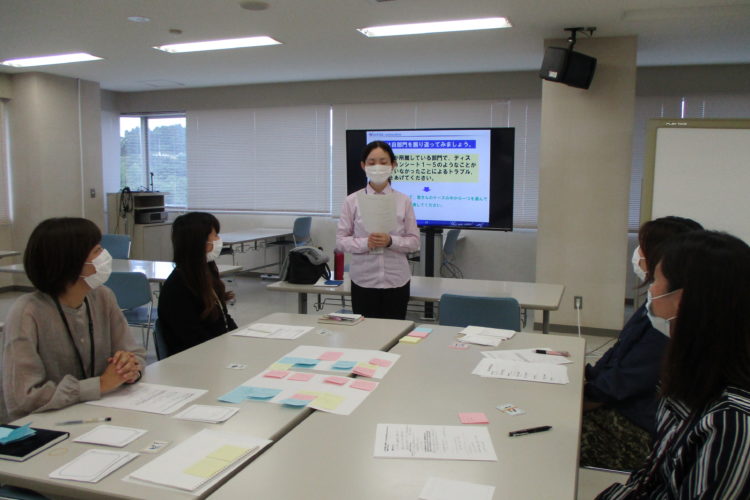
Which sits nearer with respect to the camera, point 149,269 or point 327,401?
point 327,401

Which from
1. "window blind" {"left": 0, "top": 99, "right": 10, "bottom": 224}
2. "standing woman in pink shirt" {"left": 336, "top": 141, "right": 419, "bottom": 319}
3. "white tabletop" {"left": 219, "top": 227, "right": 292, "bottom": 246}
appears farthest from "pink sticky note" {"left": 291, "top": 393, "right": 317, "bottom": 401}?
"window blind" {"left": 0, "top": 99, "right": 10, "bottom": 224}

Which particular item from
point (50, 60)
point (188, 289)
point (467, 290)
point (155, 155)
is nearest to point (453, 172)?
point (467, 290)

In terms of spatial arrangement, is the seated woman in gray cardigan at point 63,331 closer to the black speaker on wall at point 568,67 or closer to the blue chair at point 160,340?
the blue chair at point 160,340

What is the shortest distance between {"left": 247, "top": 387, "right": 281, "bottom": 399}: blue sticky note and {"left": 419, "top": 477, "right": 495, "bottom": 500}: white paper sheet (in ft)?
2.25

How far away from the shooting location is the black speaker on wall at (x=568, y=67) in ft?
16.0

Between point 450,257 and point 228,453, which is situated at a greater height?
point 228,453

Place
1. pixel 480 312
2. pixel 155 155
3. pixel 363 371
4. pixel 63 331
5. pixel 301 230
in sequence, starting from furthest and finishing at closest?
pixel 155 155, pixel 301 230, pixel 480 312, pixel 363 371, pixel 63 331

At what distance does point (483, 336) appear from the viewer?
267 cm

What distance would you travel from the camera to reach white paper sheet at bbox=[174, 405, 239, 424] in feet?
5.57

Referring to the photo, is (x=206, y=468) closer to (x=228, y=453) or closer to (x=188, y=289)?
(x=228, y=453)

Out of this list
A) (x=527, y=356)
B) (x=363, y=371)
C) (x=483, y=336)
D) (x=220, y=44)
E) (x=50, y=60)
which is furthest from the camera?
(x=50, y=60)

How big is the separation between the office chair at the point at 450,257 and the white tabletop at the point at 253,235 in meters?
2.14

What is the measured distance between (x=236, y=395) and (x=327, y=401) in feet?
0.98

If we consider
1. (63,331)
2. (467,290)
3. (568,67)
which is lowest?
(467,290)
